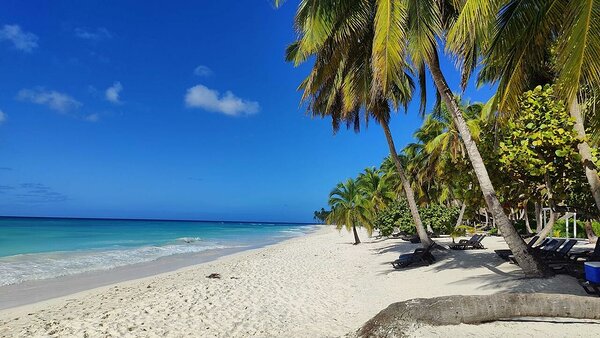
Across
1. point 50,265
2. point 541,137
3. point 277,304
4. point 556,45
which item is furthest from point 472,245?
point 50,265

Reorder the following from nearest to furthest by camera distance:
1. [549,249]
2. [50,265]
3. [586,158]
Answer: [586,158] → [549,249] → [50,265]

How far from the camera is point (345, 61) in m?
10.8

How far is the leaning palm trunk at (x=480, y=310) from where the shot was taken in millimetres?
4270

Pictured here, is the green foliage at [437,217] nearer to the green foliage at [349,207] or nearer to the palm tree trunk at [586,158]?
the green foliage at [349,207]

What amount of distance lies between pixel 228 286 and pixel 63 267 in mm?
10029

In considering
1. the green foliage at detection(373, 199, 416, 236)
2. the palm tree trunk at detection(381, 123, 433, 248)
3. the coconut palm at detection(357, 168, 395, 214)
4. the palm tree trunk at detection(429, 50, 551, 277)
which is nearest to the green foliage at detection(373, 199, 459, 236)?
the green foliage at detection(373, 199, 416, 236)

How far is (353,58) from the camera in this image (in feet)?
35.1

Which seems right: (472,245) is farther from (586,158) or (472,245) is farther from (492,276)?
(586,158)

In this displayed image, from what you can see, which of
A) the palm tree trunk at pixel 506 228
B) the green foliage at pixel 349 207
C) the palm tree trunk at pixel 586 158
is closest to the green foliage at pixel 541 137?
the palm tree trunk at pixel 586 158

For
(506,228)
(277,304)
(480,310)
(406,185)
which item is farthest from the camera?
(406,185)

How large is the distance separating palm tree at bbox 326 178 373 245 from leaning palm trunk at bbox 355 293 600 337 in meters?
16.8

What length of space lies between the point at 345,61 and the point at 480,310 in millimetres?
8019

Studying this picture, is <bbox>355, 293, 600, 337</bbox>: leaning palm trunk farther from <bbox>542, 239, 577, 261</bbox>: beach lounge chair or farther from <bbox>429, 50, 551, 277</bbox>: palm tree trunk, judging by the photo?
<bbox>542, 239, 577, 261</bbox>: beach lounge chair

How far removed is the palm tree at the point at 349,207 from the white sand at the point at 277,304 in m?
9.02
